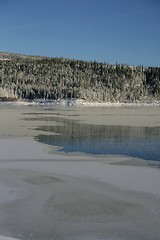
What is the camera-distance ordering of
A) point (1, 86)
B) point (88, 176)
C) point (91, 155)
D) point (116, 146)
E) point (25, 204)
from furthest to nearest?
point (1, 86) < point (116, 146) < point (91, 155) < point (88, 176) < point (25, 204)

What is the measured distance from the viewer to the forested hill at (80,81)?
9231cm

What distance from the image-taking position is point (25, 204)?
642 centimetres

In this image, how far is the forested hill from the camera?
92312 millimetres

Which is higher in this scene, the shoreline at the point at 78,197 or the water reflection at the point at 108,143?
the water reflection at the point at 108,143

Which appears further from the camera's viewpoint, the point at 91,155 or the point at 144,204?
the point at 91,155

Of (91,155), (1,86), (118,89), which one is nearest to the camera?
(91,155)

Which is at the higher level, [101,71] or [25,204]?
[101,71]

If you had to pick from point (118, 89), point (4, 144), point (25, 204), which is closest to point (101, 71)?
point (118, 89)

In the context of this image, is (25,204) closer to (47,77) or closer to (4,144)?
(4,144)

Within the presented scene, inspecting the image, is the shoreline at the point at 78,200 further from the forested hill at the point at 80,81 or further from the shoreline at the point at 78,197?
the forested hill at the point at 80,81

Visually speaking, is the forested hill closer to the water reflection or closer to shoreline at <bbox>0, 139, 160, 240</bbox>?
the water reflection

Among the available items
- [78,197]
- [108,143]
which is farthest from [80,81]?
[78,197]

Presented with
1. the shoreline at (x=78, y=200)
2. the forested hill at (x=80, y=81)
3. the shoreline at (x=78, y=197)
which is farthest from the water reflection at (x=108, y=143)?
→ the forested hill at (x=80, y=81)

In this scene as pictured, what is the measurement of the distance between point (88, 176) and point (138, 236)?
356cm
